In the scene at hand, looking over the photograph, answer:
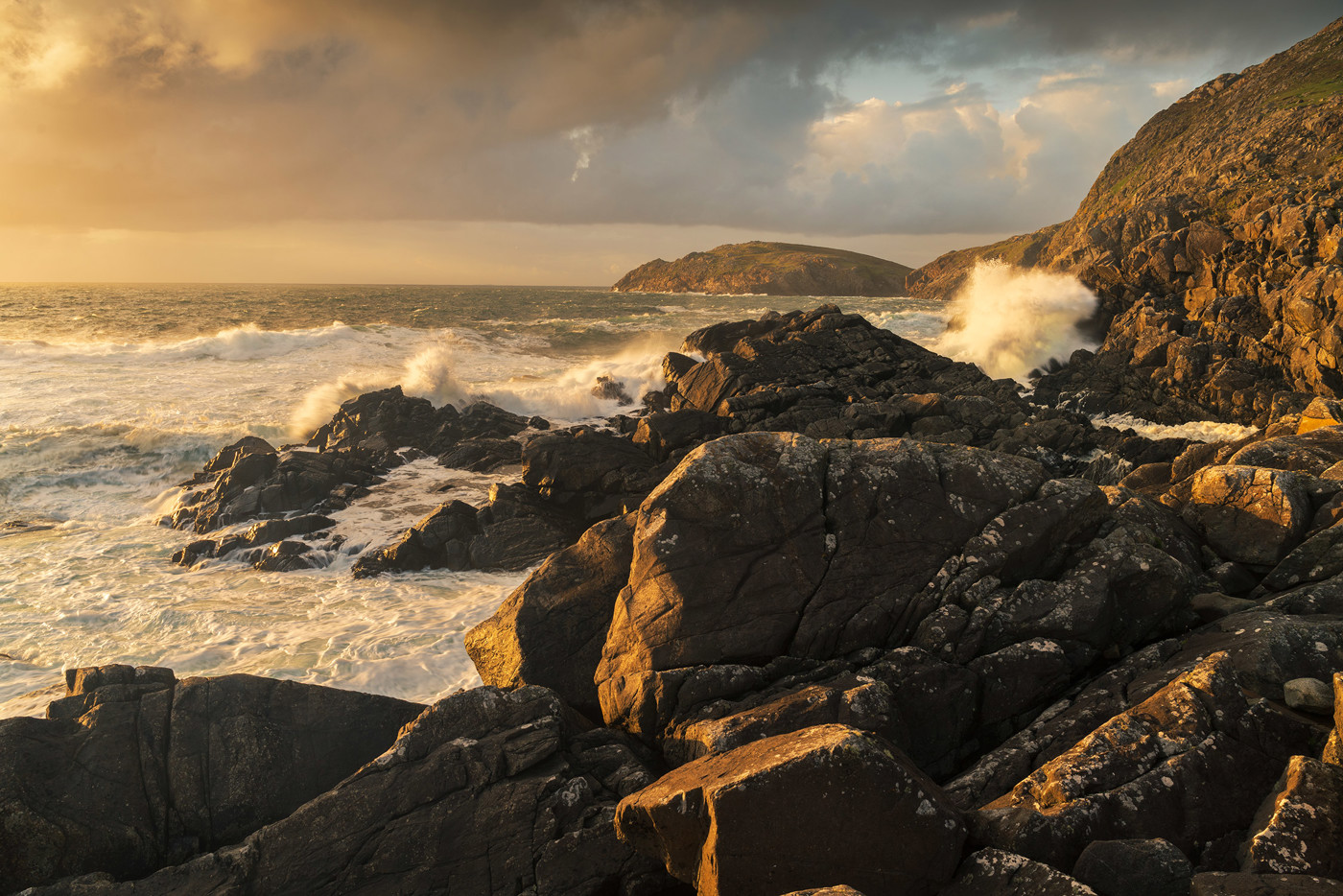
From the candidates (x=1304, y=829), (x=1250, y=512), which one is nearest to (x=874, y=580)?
(x=1304, y=829)

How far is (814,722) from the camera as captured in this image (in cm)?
786

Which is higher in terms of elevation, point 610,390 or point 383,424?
point 610,390

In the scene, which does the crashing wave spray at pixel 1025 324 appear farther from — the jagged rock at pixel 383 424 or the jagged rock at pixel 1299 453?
the jagged rock at pixel 383 424

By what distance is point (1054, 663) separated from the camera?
888 cm

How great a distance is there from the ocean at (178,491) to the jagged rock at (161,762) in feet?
12.6

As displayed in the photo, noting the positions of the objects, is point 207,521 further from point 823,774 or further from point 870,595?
point 823,774

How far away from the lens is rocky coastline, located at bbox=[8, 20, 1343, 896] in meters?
5.97

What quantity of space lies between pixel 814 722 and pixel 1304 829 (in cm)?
410

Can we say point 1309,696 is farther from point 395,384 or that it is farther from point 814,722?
point 395,384

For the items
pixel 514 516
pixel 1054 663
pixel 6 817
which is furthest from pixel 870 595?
pixel 514 516

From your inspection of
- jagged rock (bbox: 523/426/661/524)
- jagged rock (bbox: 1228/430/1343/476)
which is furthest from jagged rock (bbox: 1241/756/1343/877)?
jagged rock (bbox: 523/426/661/524)

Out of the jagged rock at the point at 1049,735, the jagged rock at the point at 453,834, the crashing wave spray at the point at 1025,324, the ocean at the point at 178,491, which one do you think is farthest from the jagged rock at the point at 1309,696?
the crashing wave spray at the point at 1025,324

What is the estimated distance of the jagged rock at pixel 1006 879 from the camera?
5184 millimetres

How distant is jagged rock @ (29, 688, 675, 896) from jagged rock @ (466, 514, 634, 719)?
2.43 m
